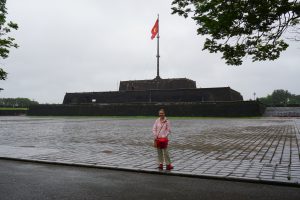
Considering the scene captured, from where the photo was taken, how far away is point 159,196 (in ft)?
14.6

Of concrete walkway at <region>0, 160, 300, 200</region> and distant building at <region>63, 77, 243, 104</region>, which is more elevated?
distant building at <region>63, 77, 243, 104</region>

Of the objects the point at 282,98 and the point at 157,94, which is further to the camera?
the point at 282,98

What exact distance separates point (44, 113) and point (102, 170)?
54.3 meters

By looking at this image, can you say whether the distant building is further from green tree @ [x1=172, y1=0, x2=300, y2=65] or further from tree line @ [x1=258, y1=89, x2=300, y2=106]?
tree line @ [x1=258, y1=89, x2=300, y2=106]

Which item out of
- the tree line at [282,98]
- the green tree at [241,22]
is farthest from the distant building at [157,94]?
the tree line at [282,98]

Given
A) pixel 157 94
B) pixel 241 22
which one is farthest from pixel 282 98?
pixel 241 22

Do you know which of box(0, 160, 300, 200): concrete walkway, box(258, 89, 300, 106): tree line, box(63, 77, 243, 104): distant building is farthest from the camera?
box(258, 89, 300, 106): tree line

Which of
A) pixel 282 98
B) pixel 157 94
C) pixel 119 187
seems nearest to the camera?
pixel 119 187

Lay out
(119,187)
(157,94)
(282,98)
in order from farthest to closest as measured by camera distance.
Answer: (282,98) < (157,94) < (119,187)

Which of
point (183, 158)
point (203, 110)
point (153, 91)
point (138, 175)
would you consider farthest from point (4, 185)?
point (153, 91)

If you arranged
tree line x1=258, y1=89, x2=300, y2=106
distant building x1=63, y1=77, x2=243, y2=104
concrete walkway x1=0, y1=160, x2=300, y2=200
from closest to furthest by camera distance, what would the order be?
concrete walkway x1=0, y1=160, x2=300, y2=200 < distant building x1=63, y1=77, x2=243, y2=104 < tree line x1=258, y1=89, x2=300, y2=106

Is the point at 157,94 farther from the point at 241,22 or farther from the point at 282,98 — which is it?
the point at 282,98

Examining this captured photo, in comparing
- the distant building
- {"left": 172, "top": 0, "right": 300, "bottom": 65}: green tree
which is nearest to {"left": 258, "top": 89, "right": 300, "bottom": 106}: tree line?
the distant building

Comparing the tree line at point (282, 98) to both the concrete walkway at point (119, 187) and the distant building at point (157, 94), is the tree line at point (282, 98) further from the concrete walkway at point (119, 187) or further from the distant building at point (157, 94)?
the concrete walkway at point (119, 187)
